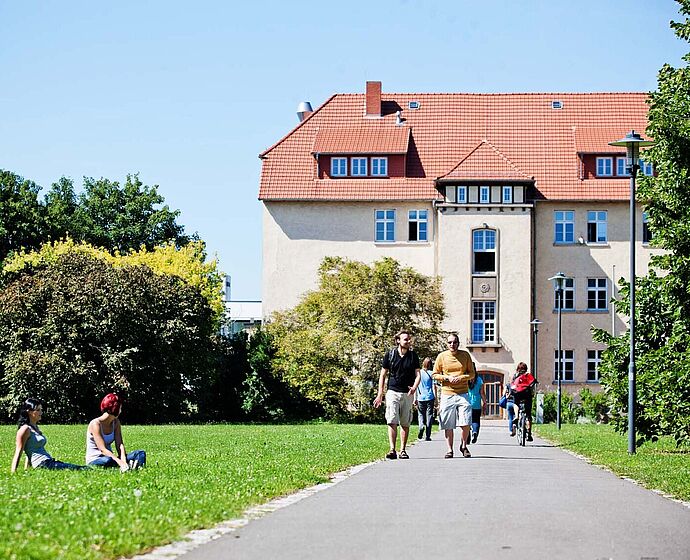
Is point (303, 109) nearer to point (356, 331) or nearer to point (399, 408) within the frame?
point (356, 331)

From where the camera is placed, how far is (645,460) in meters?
21.8

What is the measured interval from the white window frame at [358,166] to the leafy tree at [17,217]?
20114mm

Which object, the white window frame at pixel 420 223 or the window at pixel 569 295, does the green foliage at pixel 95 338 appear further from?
the window at pixel 569 295

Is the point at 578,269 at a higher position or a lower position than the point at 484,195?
lower

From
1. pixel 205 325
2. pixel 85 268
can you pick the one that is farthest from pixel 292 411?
pixel 85 268

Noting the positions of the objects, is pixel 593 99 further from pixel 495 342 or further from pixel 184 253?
pixel 184 253

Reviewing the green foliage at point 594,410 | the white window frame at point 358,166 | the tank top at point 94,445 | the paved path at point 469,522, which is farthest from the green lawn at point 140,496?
the white window frame at point 358,166

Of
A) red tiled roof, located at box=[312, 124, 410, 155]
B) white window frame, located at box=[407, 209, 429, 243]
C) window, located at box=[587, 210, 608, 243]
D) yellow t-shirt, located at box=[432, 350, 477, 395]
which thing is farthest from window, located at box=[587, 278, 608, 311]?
yellow t-shirt, located at box=[432, 350, 477, 395]

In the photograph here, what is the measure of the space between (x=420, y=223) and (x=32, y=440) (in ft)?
169

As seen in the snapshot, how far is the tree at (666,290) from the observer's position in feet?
82.4

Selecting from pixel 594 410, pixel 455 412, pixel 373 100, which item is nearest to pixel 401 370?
pixel 455 412

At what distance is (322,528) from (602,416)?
167ft

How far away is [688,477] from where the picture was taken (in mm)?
17375

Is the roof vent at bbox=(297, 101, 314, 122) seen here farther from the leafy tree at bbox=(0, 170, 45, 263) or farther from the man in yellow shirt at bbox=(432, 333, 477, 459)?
the man in yellow shirt at bbox=(432, 333, 477, 459)
